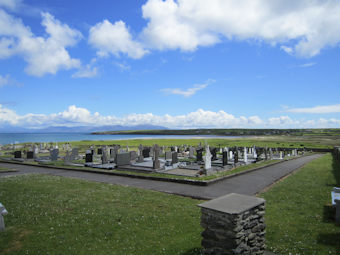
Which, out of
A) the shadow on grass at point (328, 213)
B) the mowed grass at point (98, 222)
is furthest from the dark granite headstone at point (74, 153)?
the shadow on grass at point (328, 213)

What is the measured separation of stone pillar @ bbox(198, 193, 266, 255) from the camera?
177 inches

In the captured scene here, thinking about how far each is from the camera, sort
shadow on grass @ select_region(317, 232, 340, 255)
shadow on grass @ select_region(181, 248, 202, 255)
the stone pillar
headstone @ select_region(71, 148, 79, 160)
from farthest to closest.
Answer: headstone @ select_region(71, 148, 79, 160), shadow on grass @ select_region(317, 232, 340, 255), shadow on grass @ select_region(181, 248, 202, 255), the stone pillar

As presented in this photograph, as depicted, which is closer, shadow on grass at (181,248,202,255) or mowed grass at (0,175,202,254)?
shadow on grass at (181,248,202,255)

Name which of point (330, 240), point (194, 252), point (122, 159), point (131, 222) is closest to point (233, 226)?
point (194, 252)

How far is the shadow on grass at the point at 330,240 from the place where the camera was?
5.77 m

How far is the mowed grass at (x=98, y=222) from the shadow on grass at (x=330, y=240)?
345 centimetres

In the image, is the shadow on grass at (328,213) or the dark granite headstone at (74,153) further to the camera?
the dark granite headstone at (74,153)

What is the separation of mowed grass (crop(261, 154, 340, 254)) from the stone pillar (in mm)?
1264

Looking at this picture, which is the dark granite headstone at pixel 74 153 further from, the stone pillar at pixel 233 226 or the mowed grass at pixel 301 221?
the stone pillar at pixel 233 226

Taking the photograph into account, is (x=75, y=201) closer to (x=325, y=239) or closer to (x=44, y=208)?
(x=44, y=208)

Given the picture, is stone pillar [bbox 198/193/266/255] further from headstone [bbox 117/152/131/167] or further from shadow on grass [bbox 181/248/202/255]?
headstone [bbox 117/152/131/167]

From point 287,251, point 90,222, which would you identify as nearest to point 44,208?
point 90,222

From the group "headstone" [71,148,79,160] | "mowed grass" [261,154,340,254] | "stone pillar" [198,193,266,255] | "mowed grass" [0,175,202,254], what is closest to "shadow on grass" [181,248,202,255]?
"mowed grass" [0,175,202,254]

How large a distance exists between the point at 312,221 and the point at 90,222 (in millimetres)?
7693
